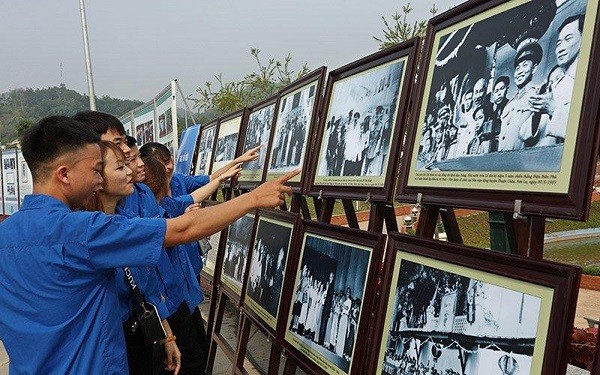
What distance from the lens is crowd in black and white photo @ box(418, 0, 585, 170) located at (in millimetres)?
1413

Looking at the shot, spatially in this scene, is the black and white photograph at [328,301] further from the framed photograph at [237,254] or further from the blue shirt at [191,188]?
the blue shirt at [191,188]

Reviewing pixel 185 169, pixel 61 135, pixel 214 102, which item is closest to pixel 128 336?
pixel 61 135

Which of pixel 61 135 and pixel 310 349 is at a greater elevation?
pixel 61 135

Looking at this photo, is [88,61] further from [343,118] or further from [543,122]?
[543,122]

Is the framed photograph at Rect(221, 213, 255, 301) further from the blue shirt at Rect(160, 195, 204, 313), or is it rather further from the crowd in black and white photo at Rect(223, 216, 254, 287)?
the blue shirt at Rect(160, 195, 204, 313)

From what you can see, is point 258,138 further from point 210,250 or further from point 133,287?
point 133,287

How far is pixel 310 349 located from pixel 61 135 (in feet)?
4.13

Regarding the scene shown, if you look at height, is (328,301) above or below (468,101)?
below

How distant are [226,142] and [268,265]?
212cm

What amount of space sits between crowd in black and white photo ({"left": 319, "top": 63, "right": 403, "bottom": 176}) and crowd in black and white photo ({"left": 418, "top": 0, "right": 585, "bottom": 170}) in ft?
0.94

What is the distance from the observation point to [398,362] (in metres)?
1.78

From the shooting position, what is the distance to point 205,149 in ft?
19.5

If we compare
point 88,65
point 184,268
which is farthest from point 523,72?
point 88,65

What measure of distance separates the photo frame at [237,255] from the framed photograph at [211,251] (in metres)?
0.09
